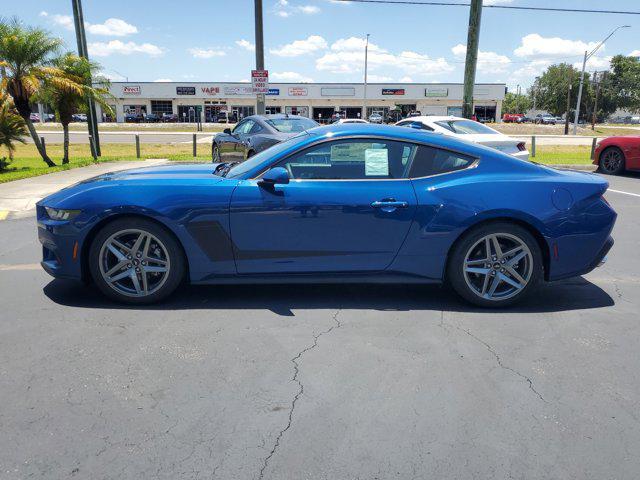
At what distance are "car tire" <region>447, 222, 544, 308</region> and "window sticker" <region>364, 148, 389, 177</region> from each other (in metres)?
0.86

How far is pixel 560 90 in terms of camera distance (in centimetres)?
8638

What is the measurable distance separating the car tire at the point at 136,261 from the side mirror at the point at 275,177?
35.2 inches

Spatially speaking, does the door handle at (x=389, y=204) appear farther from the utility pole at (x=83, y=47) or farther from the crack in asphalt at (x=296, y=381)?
the utility pole at (x=83, y=47)

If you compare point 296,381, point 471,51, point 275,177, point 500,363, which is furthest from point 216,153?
point 500,363

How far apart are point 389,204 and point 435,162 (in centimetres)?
57

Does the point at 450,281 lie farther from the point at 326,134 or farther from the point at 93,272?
the point at 93,272

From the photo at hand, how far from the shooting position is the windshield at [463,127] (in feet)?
40.0

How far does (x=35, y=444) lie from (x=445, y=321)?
9.54 feet

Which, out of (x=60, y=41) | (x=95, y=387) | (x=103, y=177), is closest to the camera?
(x=95, y=387)

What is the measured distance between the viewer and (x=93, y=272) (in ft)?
14.3

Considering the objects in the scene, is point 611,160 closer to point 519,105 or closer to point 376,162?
point 376,162

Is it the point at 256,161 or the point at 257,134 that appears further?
the point at 257,134

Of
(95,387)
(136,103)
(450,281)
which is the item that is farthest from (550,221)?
(136,103)

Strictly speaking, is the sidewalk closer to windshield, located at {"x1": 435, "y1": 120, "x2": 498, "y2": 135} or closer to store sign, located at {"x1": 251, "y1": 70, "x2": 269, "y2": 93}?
store sign, located at {"x1": 251, "y1": 70, "x2": 269, "y2": 93}
